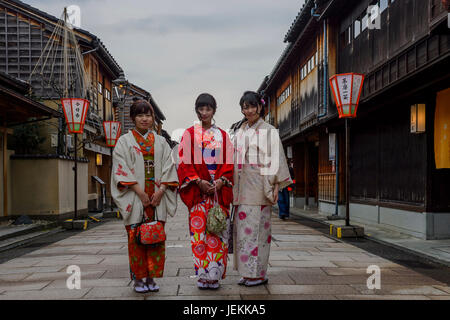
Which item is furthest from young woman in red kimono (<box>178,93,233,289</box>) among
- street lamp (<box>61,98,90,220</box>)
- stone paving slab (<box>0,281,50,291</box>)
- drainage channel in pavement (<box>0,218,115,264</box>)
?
street lamp (<box>61,98,90,220</box>)

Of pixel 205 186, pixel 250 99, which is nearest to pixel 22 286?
pixel 205 186

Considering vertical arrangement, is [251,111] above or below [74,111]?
below

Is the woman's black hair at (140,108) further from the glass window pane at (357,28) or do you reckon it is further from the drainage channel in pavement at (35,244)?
the glass window pane at (357,28)

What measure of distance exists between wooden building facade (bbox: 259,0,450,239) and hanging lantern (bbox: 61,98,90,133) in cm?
797

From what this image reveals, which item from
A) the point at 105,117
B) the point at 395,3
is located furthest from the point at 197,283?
the point at 105,117

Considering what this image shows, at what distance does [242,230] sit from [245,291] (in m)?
0.71

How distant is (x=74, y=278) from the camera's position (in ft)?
18.6

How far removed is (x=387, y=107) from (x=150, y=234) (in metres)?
8.57

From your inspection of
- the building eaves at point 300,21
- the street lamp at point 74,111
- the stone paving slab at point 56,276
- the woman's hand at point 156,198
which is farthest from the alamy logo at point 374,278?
the building eaves at point 300,21

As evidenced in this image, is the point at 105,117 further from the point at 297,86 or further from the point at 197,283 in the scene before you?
the point at 197,283

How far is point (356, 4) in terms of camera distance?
1298 cm

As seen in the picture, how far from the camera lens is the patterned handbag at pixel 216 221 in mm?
4707

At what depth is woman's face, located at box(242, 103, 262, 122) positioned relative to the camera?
200 inches

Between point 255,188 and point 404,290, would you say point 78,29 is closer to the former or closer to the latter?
point 255,188
